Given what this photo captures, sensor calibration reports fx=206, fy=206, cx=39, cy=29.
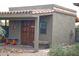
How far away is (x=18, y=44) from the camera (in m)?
14.3

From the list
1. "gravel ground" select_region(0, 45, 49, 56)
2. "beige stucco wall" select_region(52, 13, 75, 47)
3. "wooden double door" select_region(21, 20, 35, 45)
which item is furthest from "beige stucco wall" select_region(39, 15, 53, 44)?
"gravel ground" select_region(0, 45, 49, 56)

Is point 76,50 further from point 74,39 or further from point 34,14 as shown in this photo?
point 74,39

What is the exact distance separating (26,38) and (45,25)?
1.72m

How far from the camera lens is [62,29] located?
14.9 m

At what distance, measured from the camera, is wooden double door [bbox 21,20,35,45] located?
47.0ft

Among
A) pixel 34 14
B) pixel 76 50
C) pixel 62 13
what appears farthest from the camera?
pixel 62 13

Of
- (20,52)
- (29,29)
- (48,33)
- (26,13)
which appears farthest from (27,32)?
(20,52)

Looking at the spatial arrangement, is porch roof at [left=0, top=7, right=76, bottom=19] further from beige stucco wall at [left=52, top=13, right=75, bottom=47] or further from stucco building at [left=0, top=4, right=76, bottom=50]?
beige stucco wall at [left=52, top=13, right=75, bottom=47]

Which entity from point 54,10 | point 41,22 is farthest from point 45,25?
point 54,10

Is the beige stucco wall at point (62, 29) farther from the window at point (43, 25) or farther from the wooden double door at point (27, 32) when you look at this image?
the wooden double door at point (27, 32)

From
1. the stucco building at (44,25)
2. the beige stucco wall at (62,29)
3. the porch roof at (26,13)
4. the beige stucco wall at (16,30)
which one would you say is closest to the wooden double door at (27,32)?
the stucco building at (44,25)

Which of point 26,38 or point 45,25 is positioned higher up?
point 45,25

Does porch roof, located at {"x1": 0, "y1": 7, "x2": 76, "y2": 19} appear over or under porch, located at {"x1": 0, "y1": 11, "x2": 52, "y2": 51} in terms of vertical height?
over

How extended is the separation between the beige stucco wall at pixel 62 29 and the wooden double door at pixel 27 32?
63.2 inches
